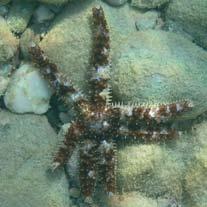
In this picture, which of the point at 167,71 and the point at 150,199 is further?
the point at 150,199

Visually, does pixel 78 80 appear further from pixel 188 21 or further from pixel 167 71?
pixel 188 21

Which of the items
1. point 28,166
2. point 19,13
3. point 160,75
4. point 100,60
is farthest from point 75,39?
point 28,166

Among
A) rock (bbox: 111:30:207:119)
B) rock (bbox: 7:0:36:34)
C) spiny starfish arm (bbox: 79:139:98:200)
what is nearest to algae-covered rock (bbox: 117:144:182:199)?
spiny starfish arm (bbox: 79:139:98:200)

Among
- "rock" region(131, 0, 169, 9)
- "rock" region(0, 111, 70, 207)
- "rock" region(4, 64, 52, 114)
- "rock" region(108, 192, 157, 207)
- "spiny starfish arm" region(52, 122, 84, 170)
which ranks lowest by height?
"rock" region(108, 192, 157, 207)

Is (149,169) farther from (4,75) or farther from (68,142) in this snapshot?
(4,75)

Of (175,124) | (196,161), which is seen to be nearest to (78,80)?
(175,124)

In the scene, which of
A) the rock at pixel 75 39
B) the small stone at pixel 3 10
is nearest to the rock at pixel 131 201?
the rock at pixel 75 39

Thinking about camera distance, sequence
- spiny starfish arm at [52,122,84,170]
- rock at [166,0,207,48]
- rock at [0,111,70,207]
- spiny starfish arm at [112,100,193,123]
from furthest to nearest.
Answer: rock at [166,0,207,48] < rock at [0,111,70,207] < spiny starfish arm at [52,122,84,170] < spiny starfish arm at [112,100,193,123]

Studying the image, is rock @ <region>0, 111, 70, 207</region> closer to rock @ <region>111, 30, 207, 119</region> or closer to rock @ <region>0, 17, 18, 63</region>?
rock @ <region>0, 17, 18, 63</region>
